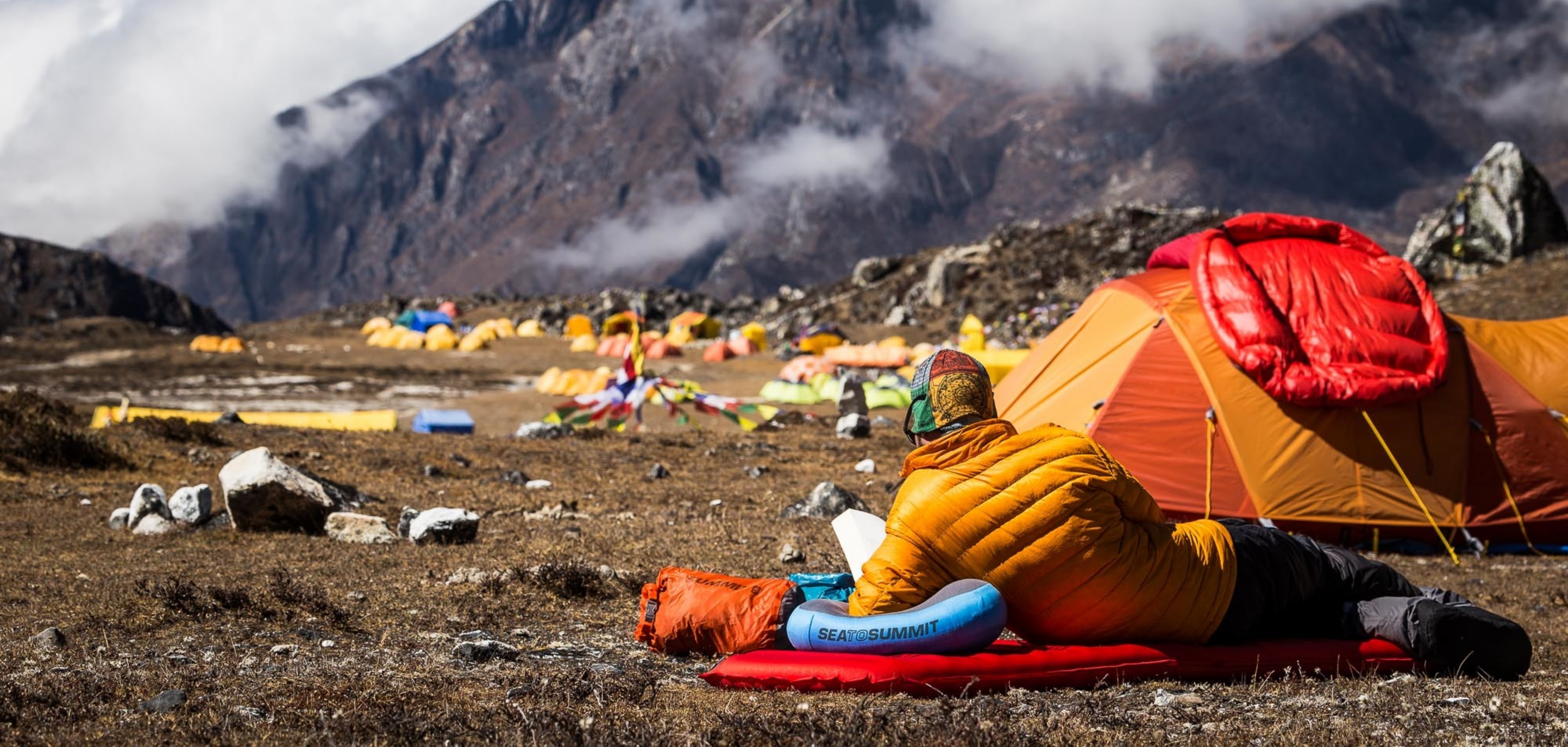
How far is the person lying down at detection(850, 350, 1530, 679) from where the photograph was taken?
4891mm

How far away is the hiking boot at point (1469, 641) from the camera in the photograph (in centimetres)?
523

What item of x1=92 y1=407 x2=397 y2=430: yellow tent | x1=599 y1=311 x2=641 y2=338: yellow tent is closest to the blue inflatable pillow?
x1=92 y1=407 x2=397 y2=430: yellow tent

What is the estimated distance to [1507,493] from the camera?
973 cm

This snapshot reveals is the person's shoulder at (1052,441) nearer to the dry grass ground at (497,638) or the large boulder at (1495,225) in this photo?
the dry grass ground at (497,638)

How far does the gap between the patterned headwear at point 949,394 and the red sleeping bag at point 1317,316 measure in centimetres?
535

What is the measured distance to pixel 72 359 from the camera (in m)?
42.7

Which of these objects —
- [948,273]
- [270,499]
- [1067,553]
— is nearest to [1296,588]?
[1067,553]

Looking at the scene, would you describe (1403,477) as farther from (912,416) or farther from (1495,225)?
(1495,225)

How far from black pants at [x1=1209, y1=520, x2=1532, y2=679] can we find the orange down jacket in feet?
0.81

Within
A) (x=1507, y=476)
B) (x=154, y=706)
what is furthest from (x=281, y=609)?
(x=1507, y=476)

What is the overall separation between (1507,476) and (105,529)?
1074cm

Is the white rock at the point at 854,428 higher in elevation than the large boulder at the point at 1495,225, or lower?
lower

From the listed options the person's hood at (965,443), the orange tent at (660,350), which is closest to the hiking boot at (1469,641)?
the person's hood at (965,443)

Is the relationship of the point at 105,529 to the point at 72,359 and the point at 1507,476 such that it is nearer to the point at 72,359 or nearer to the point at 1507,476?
the point at 1507,476
